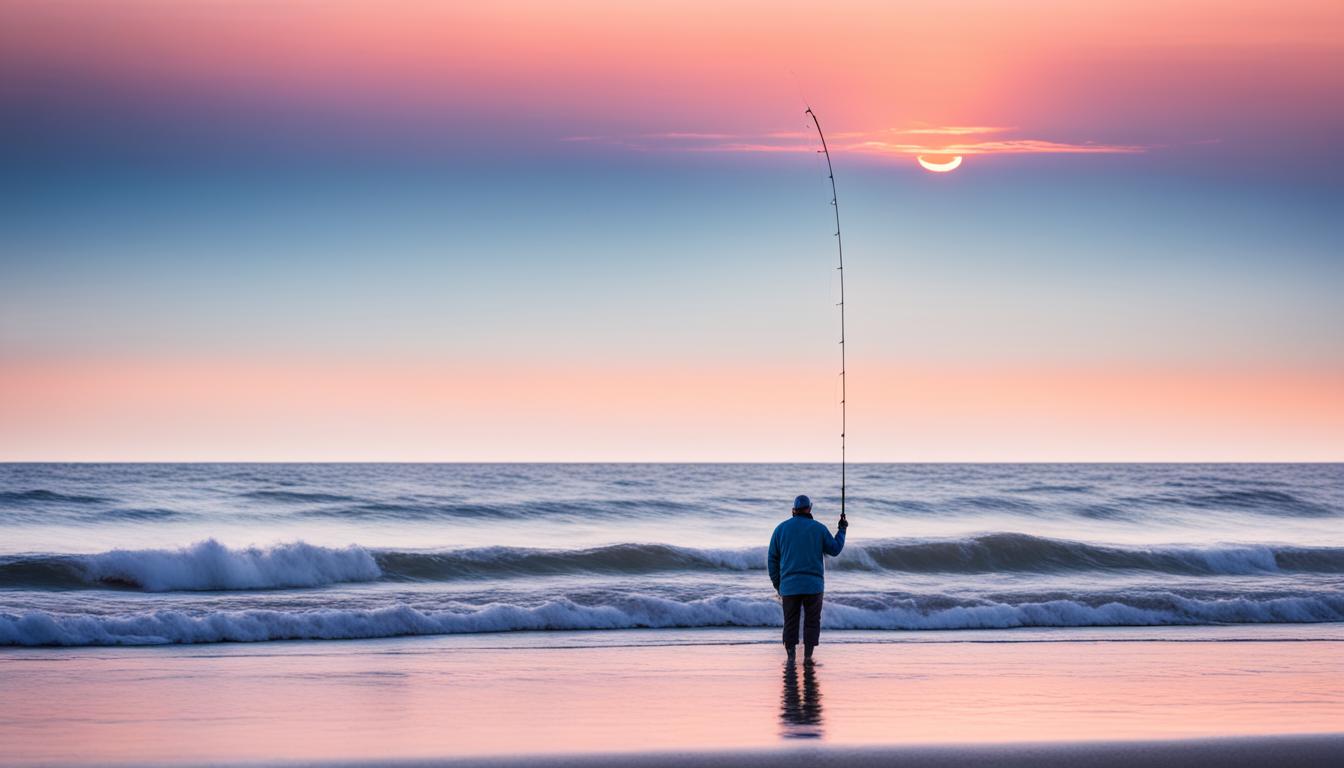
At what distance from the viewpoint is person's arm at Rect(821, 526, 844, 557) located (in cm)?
1066

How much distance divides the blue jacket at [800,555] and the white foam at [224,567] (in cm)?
1002

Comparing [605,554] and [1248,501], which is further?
[1248,501]

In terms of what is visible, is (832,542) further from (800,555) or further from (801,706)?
(801,706)

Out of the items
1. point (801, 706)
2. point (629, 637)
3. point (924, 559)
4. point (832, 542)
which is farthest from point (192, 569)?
point (801, 706)

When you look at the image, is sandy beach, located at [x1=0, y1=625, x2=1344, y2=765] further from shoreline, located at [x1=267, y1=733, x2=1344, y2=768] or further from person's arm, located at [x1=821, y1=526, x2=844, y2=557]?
person's arm, located at [x1=821, y1=526, x2=844, y2=557]

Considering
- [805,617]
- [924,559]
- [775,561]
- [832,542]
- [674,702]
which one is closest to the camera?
[674,702]

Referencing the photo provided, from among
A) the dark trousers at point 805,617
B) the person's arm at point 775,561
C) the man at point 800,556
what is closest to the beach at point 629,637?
the dark trousers at point 805,617

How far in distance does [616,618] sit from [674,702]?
550 cm

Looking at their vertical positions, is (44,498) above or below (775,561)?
above

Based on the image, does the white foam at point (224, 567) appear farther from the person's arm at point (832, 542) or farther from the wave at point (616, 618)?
the person's arm at point (832, 542)

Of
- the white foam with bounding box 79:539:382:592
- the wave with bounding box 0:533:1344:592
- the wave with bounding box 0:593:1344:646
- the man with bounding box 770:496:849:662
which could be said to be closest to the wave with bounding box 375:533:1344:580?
the wave with bounding box 0:533:1344:592

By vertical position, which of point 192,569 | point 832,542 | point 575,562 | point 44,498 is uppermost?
point 44,498

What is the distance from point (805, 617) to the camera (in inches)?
440

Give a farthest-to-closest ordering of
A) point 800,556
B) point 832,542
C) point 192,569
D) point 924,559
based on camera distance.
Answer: point 924,559
point 192,569
point 800,556
point 832,542
